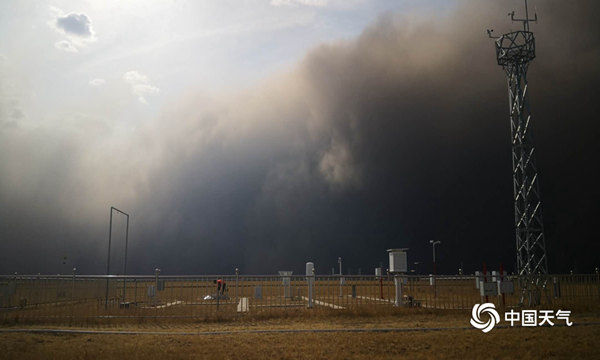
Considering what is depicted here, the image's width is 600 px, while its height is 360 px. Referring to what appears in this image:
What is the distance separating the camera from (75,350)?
12.9 m

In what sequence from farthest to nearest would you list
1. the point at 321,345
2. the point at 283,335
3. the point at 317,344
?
the point at 283,335, the point at 317,344, the point at 321,345

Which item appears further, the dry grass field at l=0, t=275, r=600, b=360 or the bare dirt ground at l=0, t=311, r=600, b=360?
the dry grass field at l=0, t=275, r=600, b=360

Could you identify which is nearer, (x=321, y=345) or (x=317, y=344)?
(x=321, y=345)

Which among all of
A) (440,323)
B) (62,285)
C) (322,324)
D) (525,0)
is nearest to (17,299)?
(62,285)

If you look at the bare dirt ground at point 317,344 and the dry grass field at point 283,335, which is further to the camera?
the dry grass field at point 283,335

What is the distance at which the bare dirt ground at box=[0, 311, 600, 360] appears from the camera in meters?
12.0

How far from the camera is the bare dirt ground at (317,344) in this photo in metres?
12.0

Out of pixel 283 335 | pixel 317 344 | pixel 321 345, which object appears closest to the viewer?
pixel 321 345

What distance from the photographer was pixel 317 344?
43.8 feet

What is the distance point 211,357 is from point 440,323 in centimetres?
1033

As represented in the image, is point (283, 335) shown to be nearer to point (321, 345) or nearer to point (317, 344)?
point (317, 344)

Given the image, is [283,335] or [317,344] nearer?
[317,344]

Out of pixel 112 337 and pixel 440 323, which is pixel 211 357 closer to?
pixel 112 337

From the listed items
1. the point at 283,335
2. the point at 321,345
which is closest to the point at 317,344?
the point at 321,345
